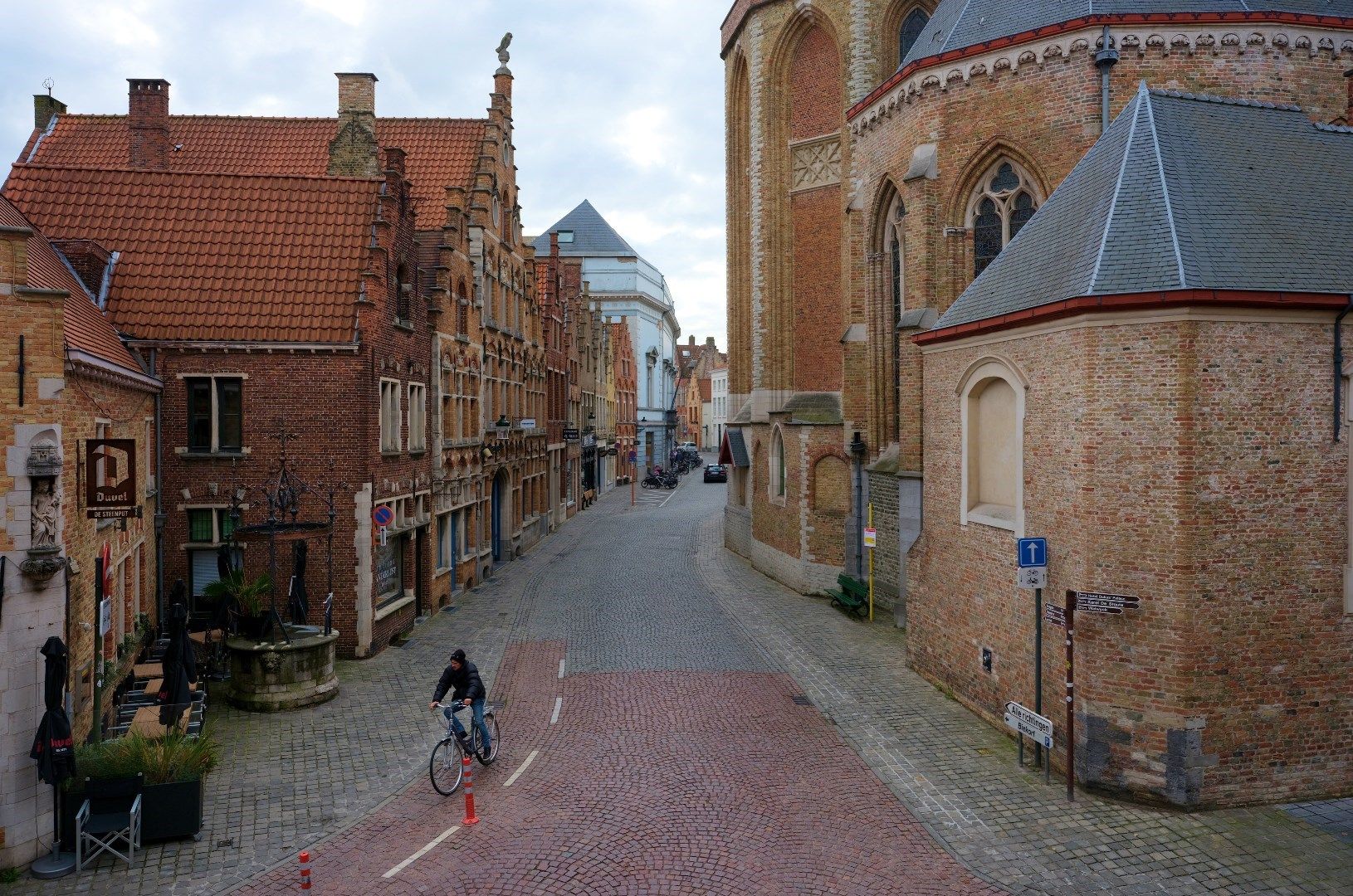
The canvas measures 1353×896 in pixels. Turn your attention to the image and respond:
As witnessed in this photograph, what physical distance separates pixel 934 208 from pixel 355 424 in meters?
11.8

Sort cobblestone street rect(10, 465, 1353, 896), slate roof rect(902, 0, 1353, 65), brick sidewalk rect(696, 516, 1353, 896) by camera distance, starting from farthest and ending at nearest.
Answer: slate roof rect(902, 0, 1353, 65) < cobblestone street rect(10, 465, 1353, 896) < brick sidewalk rect(696, 516, 1353, 896)

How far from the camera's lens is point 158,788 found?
30.3ft

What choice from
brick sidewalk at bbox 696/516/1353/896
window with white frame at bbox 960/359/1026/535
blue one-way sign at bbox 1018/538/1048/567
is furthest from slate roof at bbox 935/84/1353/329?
brick sidewalk at bbox 696/516/1353/896

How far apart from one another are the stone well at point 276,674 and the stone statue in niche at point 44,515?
4.76 metres

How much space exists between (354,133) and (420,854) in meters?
19.7

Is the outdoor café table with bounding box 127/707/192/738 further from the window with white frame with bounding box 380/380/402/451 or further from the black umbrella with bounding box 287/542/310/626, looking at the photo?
the window with white frame with bounding box 380/380/402/451

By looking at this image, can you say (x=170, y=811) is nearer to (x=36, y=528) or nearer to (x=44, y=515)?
(x=36, y=528)

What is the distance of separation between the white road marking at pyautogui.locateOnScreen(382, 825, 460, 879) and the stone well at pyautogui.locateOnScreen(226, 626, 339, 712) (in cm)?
533

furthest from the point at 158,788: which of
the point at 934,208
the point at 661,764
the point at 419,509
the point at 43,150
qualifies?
the point at 43,150

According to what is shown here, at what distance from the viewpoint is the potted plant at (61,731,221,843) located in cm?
918

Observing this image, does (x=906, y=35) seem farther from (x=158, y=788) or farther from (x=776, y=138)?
(x=158, y=788)

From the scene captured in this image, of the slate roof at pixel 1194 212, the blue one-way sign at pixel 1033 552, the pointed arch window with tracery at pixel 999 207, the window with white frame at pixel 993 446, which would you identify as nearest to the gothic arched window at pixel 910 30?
the pointed arch window with tracery at pixel 999 207

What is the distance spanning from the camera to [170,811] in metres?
9.27

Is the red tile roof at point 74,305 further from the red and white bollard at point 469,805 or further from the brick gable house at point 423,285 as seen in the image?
the red and white bollard at point 469,805
